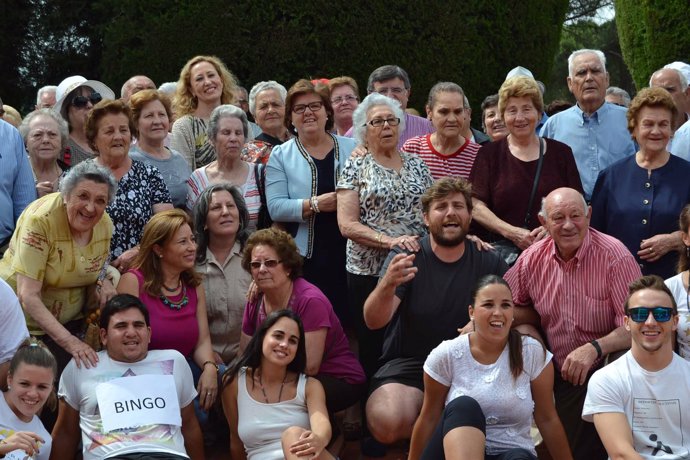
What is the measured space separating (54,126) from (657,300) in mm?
3765

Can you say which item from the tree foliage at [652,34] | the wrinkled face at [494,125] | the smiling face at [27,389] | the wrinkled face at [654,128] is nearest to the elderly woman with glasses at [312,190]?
the wrinkled face at [494,125]

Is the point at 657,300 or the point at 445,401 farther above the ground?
the point at 657,300

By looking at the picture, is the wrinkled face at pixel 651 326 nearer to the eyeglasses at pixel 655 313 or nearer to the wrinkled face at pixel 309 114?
the eyeglasses at pixel 655 313

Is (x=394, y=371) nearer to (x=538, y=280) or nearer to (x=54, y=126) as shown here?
(x=538, y=280)

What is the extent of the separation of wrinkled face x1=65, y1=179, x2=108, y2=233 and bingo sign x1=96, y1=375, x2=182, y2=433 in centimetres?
86

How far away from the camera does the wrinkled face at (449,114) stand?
21.0 feet

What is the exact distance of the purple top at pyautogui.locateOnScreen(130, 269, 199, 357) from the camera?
561cm

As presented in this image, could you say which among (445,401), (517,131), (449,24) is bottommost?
Result: (445,401)

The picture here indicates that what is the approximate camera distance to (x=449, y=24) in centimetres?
995

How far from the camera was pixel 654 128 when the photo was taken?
5828 millimetres

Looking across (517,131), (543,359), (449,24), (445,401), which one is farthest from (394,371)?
(449,24)

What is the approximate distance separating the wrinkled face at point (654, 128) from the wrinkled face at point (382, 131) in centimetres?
142

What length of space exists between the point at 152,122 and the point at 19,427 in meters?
2.32

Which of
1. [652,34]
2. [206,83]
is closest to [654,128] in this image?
[206,83]
